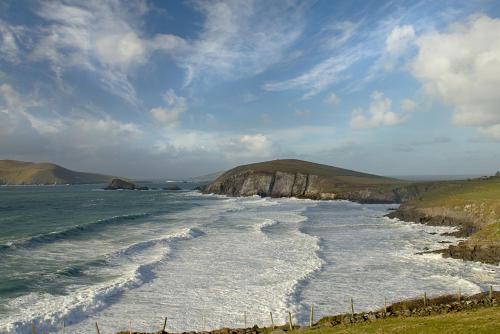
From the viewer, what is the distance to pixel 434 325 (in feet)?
65.5

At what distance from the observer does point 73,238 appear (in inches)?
2250

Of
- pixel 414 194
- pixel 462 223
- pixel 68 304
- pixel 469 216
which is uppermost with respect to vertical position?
pixel 414 194

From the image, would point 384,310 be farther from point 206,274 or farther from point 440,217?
point 440,217

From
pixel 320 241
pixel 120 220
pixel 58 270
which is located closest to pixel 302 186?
pixel 120 220

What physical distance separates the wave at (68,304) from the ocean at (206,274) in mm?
75

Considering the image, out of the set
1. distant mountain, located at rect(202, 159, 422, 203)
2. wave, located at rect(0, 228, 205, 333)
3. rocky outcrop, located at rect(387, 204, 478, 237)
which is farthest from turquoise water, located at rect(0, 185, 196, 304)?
distant mountain, located at rect(202, 159, 422, 203)

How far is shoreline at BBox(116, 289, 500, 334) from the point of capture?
2353cm

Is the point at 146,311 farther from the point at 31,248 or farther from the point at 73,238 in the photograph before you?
the point at 73,238

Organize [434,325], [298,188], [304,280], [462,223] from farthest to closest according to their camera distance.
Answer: [298,188], [462,223], [304,280], [434,325]

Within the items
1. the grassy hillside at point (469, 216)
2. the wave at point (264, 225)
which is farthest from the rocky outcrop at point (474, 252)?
the wave at point (264, 225)

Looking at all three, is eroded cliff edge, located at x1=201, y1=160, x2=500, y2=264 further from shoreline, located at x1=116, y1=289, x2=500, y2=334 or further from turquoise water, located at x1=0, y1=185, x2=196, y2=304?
turquoise water, located at x1=0, y1=185, x2=196, y2=304

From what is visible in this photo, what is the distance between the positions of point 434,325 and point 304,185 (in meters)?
143

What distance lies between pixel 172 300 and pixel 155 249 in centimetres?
1998

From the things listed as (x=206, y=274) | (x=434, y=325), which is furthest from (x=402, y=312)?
(x=206, y=274)
